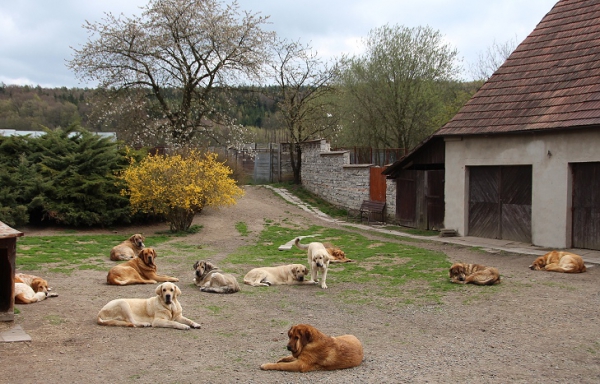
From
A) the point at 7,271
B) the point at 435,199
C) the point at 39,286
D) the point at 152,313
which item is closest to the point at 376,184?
the point at 435,199

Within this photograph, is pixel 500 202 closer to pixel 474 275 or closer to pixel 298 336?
pixel 474 275

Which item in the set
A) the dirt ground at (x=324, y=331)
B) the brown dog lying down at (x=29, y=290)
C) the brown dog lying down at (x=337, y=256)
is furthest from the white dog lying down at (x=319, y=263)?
the brown dog lying down at (x=29, y=290)

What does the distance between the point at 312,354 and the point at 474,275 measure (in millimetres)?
6461

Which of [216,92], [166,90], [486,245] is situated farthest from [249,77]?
[486,245]

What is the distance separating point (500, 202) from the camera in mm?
18938

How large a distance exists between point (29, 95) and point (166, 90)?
158ft

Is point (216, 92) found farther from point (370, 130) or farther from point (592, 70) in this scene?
point (592, 70)

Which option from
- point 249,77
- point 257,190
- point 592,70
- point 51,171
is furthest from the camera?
point 257,190

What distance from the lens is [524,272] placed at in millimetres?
13648

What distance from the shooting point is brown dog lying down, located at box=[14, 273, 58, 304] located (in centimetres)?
→ 976

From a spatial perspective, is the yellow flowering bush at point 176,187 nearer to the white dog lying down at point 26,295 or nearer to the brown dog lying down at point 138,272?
the brown dog lying down at point 138,272

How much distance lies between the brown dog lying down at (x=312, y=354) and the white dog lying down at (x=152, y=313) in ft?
7.91

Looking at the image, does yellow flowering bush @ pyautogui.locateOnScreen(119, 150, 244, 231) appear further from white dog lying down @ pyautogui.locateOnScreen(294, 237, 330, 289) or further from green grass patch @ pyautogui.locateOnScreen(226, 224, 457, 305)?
white dog lying down @ pyautogui.locateOnScreen(294, 237, 330, 289)

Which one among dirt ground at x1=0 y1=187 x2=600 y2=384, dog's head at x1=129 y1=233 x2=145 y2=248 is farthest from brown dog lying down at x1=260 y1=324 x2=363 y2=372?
dog's head at x1=129 y1=233 x2=145 y2=248
